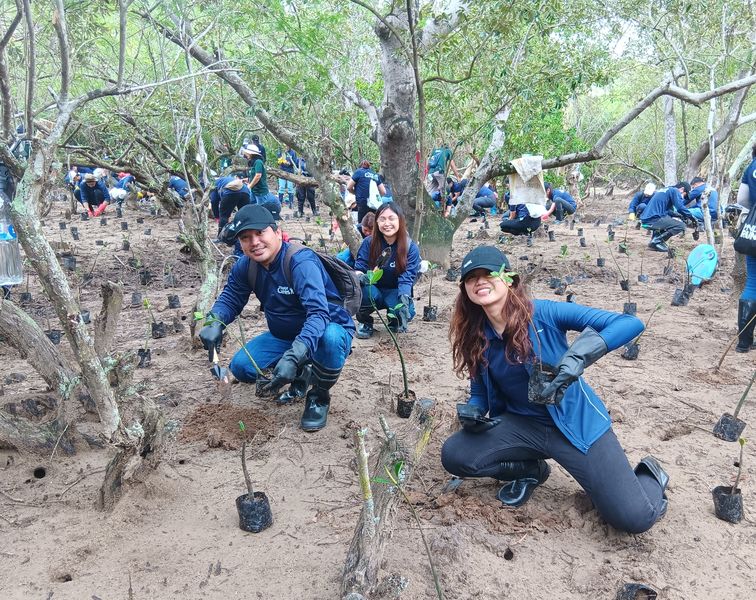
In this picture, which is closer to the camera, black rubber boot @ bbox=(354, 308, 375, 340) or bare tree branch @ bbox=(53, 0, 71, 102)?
bare tree branch @ bbox=(53, 0, 71, 102)

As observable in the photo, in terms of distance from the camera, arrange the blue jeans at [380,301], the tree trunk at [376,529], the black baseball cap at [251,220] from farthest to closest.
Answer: the blue jeans at [380,301] → the black baseball cap at [251,220] → the tree trunk at [376,529]

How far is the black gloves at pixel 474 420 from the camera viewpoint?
2.54 m

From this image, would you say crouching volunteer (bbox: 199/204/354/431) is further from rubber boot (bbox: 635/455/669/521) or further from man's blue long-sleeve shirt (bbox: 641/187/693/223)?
man's blue long-sleeve shirt (bbox: 641/187/693/223)

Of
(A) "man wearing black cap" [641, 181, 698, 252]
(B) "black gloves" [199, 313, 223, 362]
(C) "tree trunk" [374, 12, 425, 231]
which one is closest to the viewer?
(B) "black gloves" [199, 313, 223, 362]

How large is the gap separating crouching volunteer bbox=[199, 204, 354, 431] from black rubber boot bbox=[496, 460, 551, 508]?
1.09m

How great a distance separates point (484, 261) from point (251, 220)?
131 cm

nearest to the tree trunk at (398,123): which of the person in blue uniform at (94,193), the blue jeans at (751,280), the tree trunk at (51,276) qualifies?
the blue jeans at (751,280)

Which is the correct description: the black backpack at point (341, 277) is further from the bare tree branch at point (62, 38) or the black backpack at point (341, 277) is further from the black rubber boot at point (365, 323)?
the black rubber boot at point (365, 323)

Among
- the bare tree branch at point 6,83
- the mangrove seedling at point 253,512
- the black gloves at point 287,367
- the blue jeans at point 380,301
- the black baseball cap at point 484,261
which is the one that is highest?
the bare tree branch at point 6,83

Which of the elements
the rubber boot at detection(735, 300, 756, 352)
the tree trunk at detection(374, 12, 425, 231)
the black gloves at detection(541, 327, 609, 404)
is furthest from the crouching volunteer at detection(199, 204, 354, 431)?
the tree trunk at detection(374, 12, 425, 231)

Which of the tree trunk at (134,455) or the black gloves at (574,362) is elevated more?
the black gloves at (574,362)

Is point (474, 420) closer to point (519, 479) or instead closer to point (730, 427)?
point (519, 479)

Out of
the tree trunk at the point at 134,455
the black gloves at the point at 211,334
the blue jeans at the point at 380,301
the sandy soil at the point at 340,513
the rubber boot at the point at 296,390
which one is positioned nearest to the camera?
the sandy soil at the point at 340,513

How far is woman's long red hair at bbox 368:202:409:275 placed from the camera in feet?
15.3
